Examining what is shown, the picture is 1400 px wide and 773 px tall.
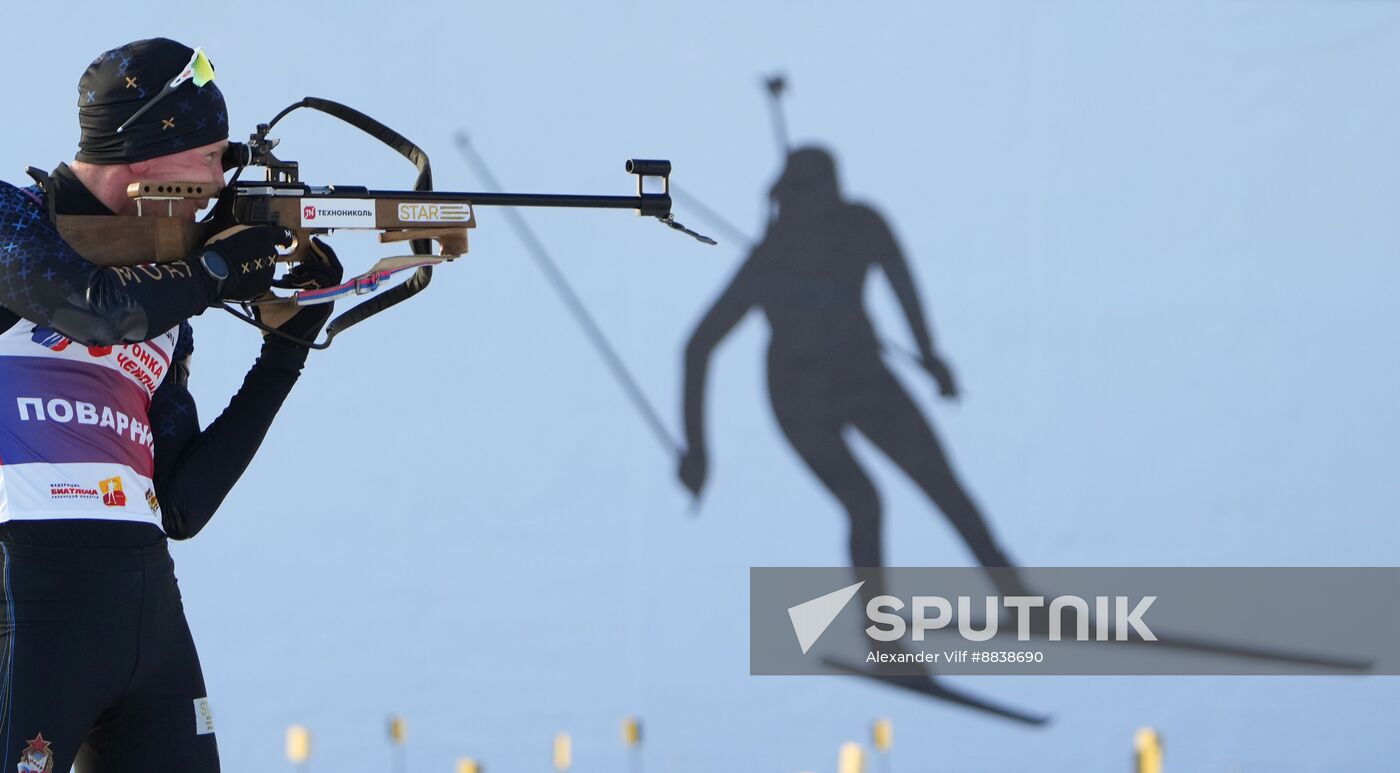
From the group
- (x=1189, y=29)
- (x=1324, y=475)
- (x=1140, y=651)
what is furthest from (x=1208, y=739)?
(x=1189, y=29)

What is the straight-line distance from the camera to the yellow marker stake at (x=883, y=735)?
3021 millimetres

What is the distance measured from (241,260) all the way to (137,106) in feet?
0.58

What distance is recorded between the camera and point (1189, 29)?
10.2 feet

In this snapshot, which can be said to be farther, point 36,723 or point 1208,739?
point 1208,739

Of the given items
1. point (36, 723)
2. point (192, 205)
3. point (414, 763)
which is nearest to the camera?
point (36, 723)

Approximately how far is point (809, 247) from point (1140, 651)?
107 centimetres

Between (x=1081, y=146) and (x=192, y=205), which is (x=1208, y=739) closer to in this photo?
(x=1081, y=146)

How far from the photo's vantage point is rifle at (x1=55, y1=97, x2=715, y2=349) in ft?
4.78

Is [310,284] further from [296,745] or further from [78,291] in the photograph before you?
[296,745]

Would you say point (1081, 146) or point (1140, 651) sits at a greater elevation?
point (1081, 146)

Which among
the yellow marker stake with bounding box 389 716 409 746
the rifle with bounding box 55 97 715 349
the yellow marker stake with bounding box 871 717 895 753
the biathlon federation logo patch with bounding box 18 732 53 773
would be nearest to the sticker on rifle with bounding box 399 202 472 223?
the rifle with bounding box 55 97 715 349

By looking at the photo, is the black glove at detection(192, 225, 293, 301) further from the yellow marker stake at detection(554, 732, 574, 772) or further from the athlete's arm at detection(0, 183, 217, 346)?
the yellow marker stake at detection(554, 732, 574, 772)

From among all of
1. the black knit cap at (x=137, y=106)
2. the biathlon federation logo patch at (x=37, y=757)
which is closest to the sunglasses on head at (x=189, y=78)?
the black knit cap at (x=137, y=106)

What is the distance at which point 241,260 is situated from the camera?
4.75ft
